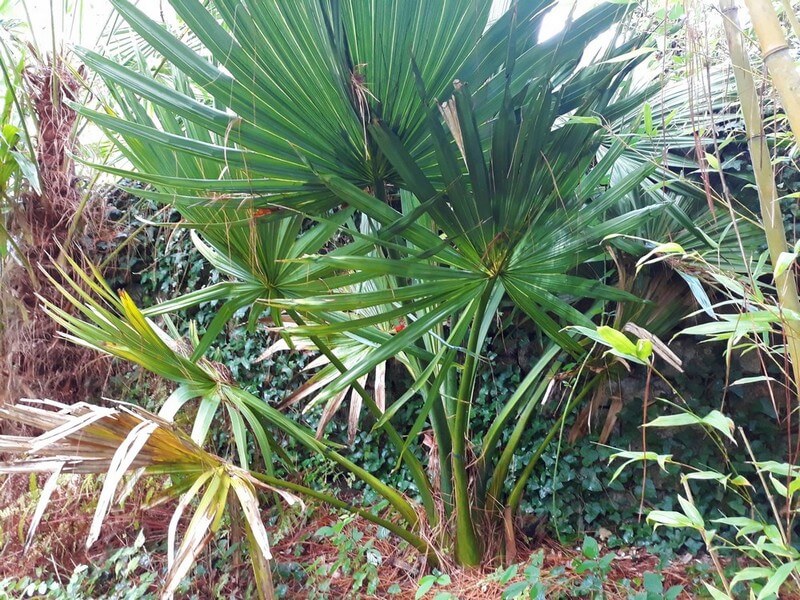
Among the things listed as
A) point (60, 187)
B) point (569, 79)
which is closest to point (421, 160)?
point (569, 79)

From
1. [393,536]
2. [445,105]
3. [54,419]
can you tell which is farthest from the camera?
[393,536]

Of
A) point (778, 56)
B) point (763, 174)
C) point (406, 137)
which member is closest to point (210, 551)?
point (406, 137)

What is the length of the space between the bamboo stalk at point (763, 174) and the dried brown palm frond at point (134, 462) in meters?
1.03

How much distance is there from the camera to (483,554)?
70.7 inches

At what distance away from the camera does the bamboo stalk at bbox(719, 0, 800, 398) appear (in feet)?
2.41

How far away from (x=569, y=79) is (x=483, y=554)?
1.43 m

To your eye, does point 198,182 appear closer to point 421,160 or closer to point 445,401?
point 421,160

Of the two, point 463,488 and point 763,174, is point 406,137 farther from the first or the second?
point 463,488

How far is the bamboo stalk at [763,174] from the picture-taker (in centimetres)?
73

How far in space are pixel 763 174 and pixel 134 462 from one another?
1.41 m

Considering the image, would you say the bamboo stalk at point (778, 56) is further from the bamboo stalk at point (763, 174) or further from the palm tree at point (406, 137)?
the palm tree at point (406, 137)

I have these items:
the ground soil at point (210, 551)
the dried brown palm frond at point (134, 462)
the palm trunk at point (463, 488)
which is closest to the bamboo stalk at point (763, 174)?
the palm trunk at point (463, 488)

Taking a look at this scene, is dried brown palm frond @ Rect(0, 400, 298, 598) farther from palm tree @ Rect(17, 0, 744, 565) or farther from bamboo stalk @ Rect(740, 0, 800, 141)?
bamboo stalk @ Rect(740, 0, 800, 141)

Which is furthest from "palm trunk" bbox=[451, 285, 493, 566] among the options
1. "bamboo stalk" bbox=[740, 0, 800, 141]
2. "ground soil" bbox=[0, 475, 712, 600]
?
"bamboo stalk" bbox=[740, 0, 800, 141]
